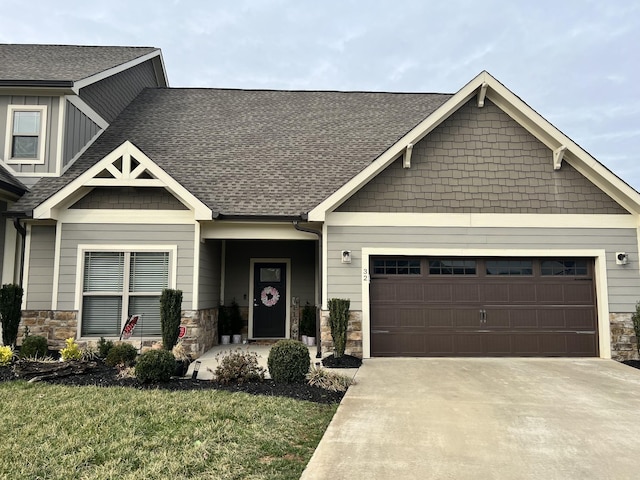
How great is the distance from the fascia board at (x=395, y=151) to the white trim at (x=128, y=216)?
106 inches

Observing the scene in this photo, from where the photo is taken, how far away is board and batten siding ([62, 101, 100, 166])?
1032 cm

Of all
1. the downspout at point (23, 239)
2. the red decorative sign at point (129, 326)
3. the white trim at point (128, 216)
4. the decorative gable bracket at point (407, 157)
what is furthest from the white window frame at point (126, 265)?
the decorative gable bracket at point (407, 157)

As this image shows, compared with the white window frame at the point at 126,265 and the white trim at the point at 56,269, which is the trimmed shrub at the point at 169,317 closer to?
the white window frame at the point at 126,265

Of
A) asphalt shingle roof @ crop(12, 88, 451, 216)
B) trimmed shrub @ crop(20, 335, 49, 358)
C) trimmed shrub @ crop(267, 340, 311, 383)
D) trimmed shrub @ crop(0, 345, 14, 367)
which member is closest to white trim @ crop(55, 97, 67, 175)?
asphalt shingle roof @ crop(12, 88, 451, 216)

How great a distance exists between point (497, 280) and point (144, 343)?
7296 millimetres

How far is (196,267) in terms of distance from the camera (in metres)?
9.18

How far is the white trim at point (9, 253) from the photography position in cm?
947

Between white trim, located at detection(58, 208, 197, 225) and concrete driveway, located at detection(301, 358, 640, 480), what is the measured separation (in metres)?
4.72

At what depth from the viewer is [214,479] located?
347 cm

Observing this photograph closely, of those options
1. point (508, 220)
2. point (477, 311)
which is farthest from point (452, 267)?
point (508, 220)

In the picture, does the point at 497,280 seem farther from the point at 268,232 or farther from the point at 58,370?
the point at 58,370

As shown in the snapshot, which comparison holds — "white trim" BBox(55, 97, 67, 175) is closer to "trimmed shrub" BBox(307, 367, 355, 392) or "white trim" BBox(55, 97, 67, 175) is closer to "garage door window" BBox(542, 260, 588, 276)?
"trimmed shrub" BBox(307, 367, 355, 392)

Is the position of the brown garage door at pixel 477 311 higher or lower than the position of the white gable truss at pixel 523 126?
lower

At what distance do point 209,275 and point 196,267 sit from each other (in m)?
1.14
